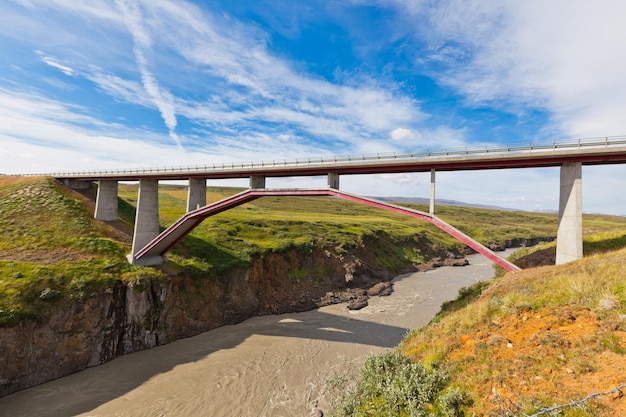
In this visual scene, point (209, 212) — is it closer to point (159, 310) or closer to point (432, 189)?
point (159, 310)

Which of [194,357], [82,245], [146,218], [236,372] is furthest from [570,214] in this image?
[82,245]

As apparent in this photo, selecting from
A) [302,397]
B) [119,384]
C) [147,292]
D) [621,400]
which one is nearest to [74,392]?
[119,384]

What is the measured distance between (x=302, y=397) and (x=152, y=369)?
11554 millimetres

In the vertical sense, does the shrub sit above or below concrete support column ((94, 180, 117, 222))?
below

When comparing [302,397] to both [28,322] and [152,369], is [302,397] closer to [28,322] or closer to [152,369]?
[152,369]

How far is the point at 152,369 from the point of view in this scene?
2077 centimetres

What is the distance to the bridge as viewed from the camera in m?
15.6

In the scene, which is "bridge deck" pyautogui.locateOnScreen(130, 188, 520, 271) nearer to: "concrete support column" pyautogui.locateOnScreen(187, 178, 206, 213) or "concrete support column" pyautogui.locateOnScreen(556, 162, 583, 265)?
"concrete support column" pyautogui.locateOnScreen(187, 178, 206, 213)

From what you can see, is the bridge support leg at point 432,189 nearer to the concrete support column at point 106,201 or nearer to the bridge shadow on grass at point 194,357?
the bridge shadow on grass at point 194,357

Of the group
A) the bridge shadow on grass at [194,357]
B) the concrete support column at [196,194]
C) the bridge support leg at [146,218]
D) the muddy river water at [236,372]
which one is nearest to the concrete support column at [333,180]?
the concrete support column at [196,194]

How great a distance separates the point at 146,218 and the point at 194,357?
15.0 metres

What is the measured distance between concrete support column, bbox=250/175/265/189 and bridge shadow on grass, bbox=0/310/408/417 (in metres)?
14.1

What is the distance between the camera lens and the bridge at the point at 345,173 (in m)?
15.6

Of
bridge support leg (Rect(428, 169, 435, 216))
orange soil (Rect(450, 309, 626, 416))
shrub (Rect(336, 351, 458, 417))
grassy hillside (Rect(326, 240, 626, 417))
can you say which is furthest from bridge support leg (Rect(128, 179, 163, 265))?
orange soil (Rect(450, 309, 626, 416))
